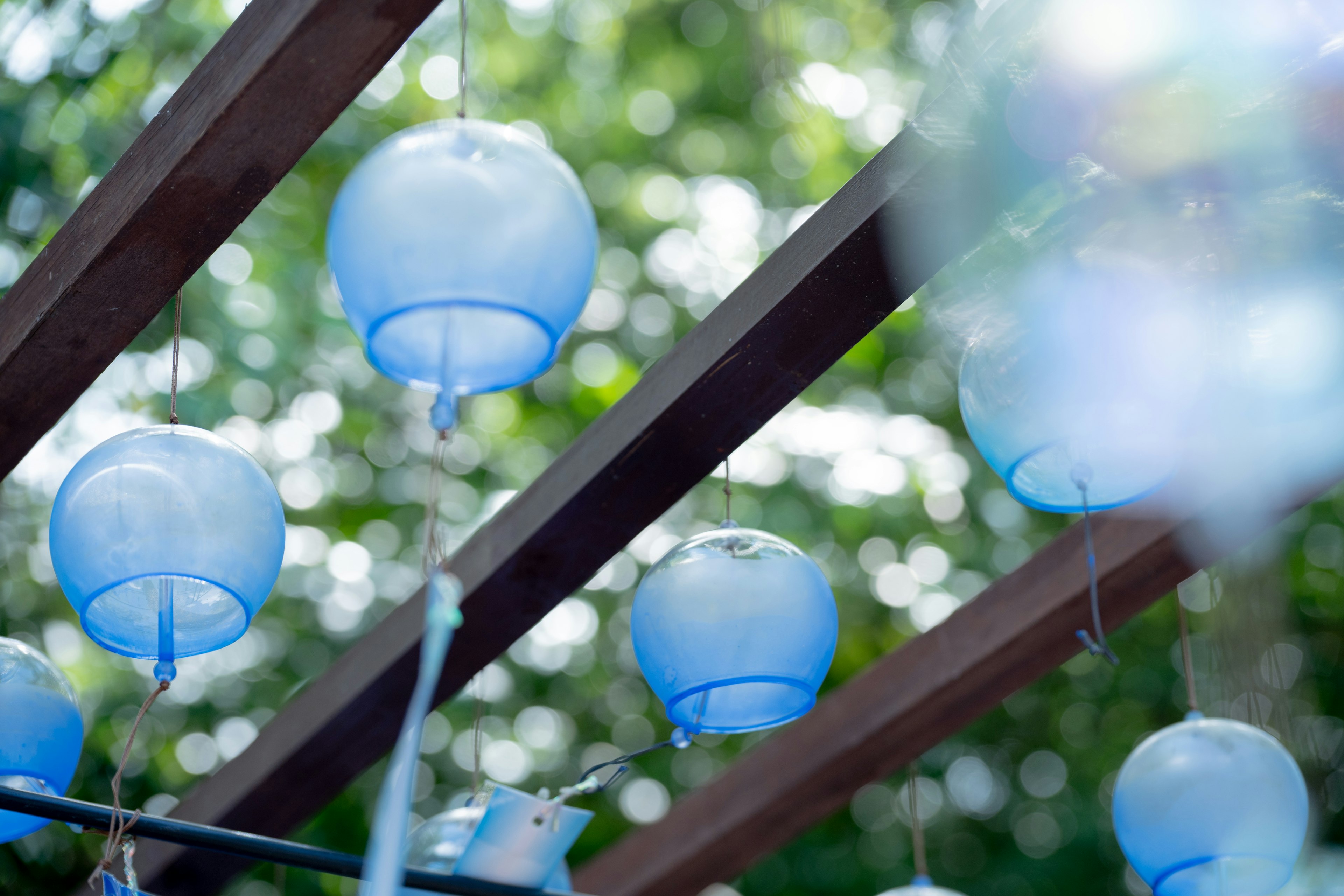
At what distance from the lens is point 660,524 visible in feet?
13.7

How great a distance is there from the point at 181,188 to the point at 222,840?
72 centimetres

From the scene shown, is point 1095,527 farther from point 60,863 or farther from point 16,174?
point 60,863

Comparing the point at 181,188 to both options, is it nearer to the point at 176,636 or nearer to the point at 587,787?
the point at 176,636

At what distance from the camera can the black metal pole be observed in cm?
140

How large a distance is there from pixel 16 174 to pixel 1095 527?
7.51ft

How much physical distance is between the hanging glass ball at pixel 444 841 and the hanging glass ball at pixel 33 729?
43 cm

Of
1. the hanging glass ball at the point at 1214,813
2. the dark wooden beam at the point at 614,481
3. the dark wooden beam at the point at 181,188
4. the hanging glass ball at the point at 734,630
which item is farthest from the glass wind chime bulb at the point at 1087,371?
the dark wooden beam at the point at 181,188

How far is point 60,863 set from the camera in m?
3.50

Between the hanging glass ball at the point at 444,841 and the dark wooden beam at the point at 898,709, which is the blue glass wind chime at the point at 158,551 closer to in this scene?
the hanging glass ball at the point at 444,841

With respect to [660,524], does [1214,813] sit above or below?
below

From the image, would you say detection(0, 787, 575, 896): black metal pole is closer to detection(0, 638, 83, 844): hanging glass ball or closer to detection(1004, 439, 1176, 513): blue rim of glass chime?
detection(0, 638, 83, 844): hanging glass ball

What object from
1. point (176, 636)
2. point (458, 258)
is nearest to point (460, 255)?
point (458, 258)

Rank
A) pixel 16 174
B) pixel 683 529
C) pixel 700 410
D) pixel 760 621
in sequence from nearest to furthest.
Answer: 1. pixel 760 621
2. pixel 700 410
3. pixel 16 174
4. pixel 683 529

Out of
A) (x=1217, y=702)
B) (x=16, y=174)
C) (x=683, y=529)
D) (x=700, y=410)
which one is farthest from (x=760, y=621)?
(x=683, y=529)
